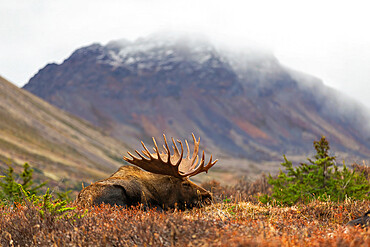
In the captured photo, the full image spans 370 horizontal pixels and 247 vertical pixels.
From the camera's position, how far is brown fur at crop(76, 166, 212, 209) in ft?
22.3

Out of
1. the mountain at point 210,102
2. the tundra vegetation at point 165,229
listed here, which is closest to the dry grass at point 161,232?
the tundra vegetation at point 165,229

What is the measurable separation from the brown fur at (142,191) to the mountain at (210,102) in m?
119

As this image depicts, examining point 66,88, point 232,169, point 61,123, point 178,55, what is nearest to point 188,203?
point 61,123

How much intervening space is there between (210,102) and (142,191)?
161 meters

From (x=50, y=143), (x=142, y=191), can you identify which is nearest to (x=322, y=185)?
(x=142, y=191)

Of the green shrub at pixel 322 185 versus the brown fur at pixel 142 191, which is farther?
the green shrub at pixel 322 185

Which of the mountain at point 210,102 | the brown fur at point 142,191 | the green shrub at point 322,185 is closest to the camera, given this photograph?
the brown fur at point 142,191

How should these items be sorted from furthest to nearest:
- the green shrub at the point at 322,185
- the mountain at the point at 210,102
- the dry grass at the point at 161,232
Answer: the mountain at the point at 210,102, the green shrub at the point at 322,185, the dry grass at the point at 161,232

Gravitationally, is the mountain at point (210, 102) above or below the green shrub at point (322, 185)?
above

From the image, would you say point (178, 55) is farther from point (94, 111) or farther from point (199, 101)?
point (94, 111)

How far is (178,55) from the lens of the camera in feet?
639

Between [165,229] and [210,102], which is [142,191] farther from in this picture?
[210,102]

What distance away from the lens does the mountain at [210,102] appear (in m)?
148

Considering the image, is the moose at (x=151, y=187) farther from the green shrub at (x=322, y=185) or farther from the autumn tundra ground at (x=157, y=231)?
the green shrub at (x=322, y=185)
